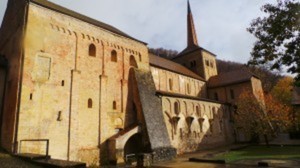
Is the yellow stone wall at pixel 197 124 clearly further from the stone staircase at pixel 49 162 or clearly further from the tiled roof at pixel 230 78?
the stone staircase at pixel 49 162

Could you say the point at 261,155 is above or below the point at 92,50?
below

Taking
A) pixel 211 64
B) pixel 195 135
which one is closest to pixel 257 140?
pixel 195 135

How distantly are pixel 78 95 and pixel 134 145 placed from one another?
22.4 ft

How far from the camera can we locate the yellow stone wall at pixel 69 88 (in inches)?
556

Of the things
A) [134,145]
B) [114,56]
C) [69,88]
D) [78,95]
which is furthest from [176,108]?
[69,88]

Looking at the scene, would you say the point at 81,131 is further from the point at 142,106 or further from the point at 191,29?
the point at 191,29

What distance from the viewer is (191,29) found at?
4291 centimetres

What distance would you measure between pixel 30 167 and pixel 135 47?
15479mm

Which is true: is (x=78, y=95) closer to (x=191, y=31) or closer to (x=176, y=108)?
(x=176, y=108)

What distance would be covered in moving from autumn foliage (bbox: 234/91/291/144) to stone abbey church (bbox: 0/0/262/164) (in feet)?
22.4

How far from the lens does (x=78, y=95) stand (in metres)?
16.5

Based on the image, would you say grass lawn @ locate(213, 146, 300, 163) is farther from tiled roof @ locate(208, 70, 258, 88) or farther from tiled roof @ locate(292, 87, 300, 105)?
tiled roof @ locate(208, 70, 258, 88)

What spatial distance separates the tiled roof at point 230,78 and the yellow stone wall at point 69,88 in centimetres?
2058

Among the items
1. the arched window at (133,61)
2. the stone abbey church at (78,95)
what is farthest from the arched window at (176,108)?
the arched window at (133,61)
